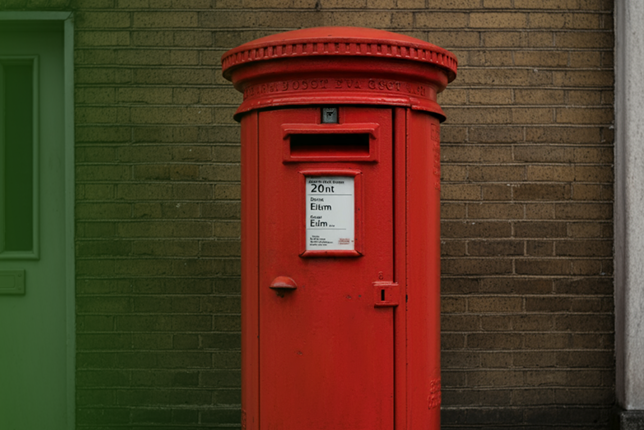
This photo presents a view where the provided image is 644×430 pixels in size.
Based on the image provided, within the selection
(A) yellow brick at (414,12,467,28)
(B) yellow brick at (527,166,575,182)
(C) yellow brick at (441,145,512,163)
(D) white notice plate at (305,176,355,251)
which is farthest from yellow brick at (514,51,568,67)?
(D) white notice plate at (305,176,355,251)

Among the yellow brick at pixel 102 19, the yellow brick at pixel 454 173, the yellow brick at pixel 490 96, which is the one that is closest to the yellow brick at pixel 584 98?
the yellow brick at pixel 490 96

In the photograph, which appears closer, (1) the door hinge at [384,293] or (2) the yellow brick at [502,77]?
(1) the door hinge at [384,293]

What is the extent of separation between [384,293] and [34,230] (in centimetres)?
269

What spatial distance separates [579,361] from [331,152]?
2548 mm

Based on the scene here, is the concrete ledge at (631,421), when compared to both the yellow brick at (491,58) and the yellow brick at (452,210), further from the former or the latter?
the yellow brick at (491,58)

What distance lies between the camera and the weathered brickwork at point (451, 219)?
350cm

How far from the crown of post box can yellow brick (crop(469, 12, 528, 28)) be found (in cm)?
163

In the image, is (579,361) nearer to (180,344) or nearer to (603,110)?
(603,110)

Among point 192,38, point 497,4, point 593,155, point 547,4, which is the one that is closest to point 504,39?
point 497,4

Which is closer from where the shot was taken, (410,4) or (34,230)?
(410,4)

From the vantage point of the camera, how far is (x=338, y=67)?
198 cm

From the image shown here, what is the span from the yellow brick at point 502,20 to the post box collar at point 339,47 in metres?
1.63

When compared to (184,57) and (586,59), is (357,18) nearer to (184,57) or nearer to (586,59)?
(184,57)

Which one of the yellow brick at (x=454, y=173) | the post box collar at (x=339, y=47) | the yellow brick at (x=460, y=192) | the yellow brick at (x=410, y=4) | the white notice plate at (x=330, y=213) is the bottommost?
the white notice plate at (x=330, y=213)
